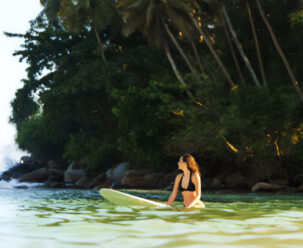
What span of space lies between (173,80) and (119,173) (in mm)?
9047

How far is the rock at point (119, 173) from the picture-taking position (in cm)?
2994

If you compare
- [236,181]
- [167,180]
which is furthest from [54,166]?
[236,181]

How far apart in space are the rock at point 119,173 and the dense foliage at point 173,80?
4.24ft

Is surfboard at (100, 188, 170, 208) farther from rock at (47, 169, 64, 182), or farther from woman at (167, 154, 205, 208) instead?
A: rock at (47, 169, 64, 182)

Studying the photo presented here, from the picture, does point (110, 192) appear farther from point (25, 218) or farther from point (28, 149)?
point (28, 149)

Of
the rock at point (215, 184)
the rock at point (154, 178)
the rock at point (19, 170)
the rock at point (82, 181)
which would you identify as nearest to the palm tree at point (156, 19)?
the rock at point (215, 184)

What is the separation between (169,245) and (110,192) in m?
5.30

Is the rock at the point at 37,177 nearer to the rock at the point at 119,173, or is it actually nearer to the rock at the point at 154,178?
the rock at the point at 119,173

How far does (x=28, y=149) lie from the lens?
182ft

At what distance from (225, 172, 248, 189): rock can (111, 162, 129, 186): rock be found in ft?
27.5

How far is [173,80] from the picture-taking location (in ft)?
84.9

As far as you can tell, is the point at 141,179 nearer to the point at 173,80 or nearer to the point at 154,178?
the point at 154,178

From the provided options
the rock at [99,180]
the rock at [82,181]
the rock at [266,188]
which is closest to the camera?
the rock at [266,188]

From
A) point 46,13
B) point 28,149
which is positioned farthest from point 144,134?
point 28,149
